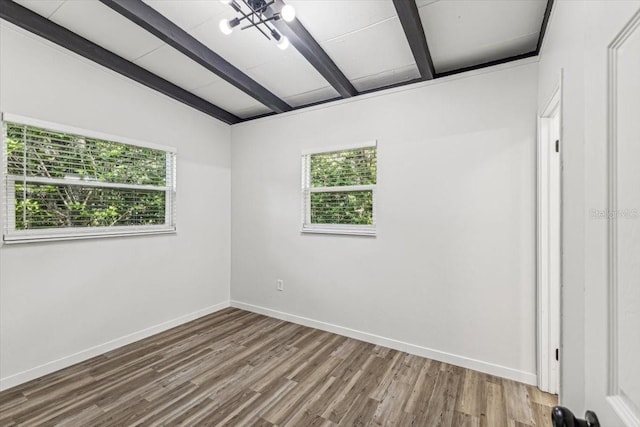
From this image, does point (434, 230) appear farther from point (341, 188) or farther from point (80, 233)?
point (80, 233)

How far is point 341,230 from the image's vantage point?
125 inches

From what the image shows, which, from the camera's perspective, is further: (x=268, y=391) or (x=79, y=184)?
(x=79, y=184)

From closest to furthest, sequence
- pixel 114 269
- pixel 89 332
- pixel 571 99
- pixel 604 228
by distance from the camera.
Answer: pixel 604 228 < pixel 571 99 < pixel 89 332 < pixel 114 269

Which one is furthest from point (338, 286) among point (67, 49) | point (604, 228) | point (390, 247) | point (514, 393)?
point (67, 49)

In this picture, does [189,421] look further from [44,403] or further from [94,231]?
[94,231]

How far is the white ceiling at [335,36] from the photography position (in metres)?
1.99

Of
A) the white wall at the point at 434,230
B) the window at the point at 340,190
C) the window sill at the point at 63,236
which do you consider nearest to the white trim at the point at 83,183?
the window sill at the point at 63,236

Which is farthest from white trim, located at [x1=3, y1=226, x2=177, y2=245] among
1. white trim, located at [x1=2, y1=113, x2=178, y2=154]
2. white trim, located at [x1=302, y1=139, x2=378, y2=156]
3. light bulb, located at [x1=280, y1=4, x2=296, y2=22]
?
light bulb, located at [x1=280, y1=4, x2=296, y2=22]

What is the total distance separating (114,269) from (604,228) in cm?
346

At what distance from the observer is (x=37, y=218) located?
7.73ft

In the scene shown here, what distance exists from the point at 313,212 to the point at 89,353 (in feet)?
8.31

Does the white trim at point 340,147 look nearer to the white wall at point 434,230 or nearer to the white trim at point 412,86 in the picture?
the white wall at point 434,230

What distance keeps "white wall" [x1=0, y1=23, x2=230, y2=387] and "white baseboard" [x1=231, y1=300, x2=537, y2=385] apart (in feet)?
3.66

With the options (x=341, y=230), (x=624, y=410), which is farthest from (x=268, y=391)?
(x=624, y=410)
